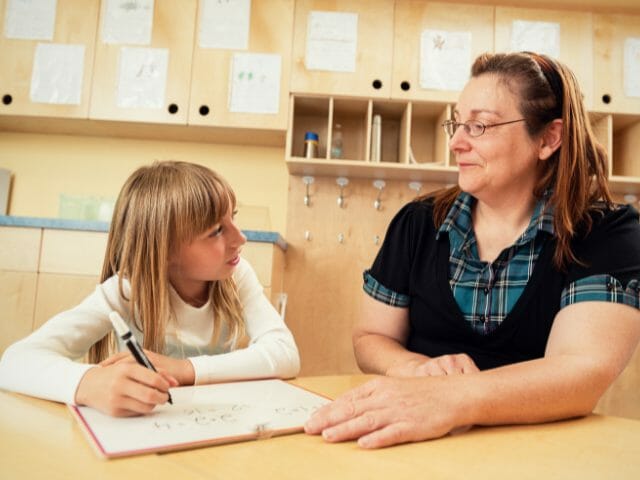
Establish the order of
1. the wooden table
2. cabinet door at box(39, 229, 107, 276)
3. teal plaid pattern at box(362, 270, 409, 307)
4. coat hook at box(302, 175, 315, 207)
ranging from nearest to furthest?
the wooden table → teal plaid pattern at box(362, 270, 409, 307) → cabinet door at box(39, 229, 107, 276) → coat hook at box(302, 175, 315, 207)

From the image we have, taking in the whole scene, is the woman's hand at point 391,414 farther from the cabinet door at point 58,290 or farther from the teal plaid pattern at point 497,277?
the cabinet door at point 58,290

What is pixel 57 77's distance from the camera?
96.0 inches

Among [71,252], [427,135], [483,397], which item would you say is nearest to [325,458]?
[483,397]

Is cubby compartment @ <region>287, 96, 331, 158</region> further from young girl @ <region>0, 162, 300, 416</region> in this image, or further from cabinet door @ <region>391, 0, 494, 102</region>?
young girl @ <region>0, 162, 300, 416</region>

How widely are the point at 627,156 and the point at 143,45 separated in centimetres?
254

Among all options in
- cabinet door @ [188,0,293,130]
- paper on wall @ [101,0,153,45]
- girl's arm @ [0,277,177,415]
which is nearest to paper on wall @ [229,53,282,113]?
cabinet door @ [188,0,293,130]

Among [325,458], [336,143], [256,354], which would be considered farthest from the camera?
[336,143]

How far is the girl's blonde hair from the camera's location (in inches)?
39.3

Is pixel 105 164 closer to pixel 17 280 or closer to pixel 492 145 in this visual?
pixel 17 280

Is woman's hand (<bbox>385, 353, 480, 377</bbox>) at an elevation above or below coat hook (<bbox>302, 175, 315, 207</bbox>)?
below

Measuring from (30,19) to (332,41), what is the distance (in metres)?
1.50

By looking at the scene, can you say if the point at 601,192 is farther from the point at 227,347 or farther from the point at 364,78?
the point at 364,78

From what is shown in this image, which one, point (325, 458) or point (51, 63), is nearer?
point (325, 458)

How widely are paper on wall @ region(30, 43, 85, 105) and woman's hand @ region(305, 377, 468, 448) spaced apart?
2388 mm
